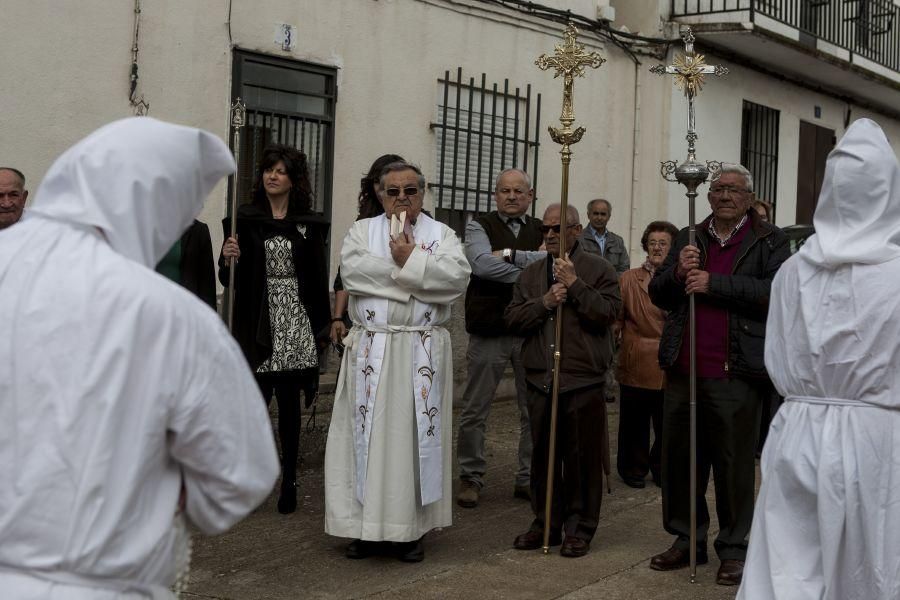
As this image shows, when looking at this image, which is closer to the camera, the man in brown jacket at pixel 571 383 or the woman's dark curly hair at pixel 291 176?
the man in brown jacket at pixel 571 383

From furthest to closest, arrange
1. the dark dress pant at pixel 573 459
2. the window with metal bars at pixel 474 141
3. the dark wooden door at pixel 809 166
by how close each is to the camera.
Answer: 1. the dark wooden door at pixel 809 166
2. the window with metal bars at pixel 474 141
3. the dark dress pant at pixel 573 459

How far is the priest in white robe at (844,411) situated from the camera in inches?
171

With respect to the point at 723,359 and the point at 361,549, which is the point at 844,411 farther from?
the point at 361,549

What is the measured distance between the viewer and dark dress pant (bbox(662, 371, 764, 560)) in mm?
6008

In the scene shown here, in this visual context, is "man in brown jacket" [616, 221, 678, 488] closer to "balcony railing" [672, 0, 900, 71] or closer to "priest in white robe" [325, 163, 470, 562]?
"priest in white robe" [325, 163, 470, 562]

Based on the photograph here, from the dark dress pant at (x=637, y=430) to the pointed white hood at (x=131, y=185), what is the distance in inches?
250

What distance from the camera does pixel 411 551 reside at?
6.22 m

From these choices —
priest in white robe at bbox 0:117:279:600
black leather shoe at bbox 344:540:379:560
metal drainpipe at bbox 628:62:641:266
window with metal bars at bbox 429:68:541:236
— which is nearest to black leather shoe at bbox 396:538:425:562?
black leather shoe at bbox 344:540:379:560

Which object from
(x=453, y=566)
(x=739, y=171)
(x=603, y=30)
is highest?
(x=603, y=30)

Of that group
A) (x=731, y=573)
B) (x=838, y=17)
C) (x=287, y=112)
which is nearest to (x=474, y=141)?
(x=287, y=112)

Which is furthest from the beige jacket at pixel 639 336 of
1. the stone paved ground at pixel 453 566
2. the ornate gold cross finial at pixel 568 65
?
the ornate gold cross finial at pixel 568 65

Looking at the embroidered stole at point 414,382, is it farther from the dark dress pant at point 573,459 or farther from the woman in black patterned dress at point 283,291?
the woman in black patterned dress at point 283,291

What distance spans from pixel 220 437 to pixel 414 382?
154 inches

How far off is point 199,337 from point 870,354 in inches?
112
